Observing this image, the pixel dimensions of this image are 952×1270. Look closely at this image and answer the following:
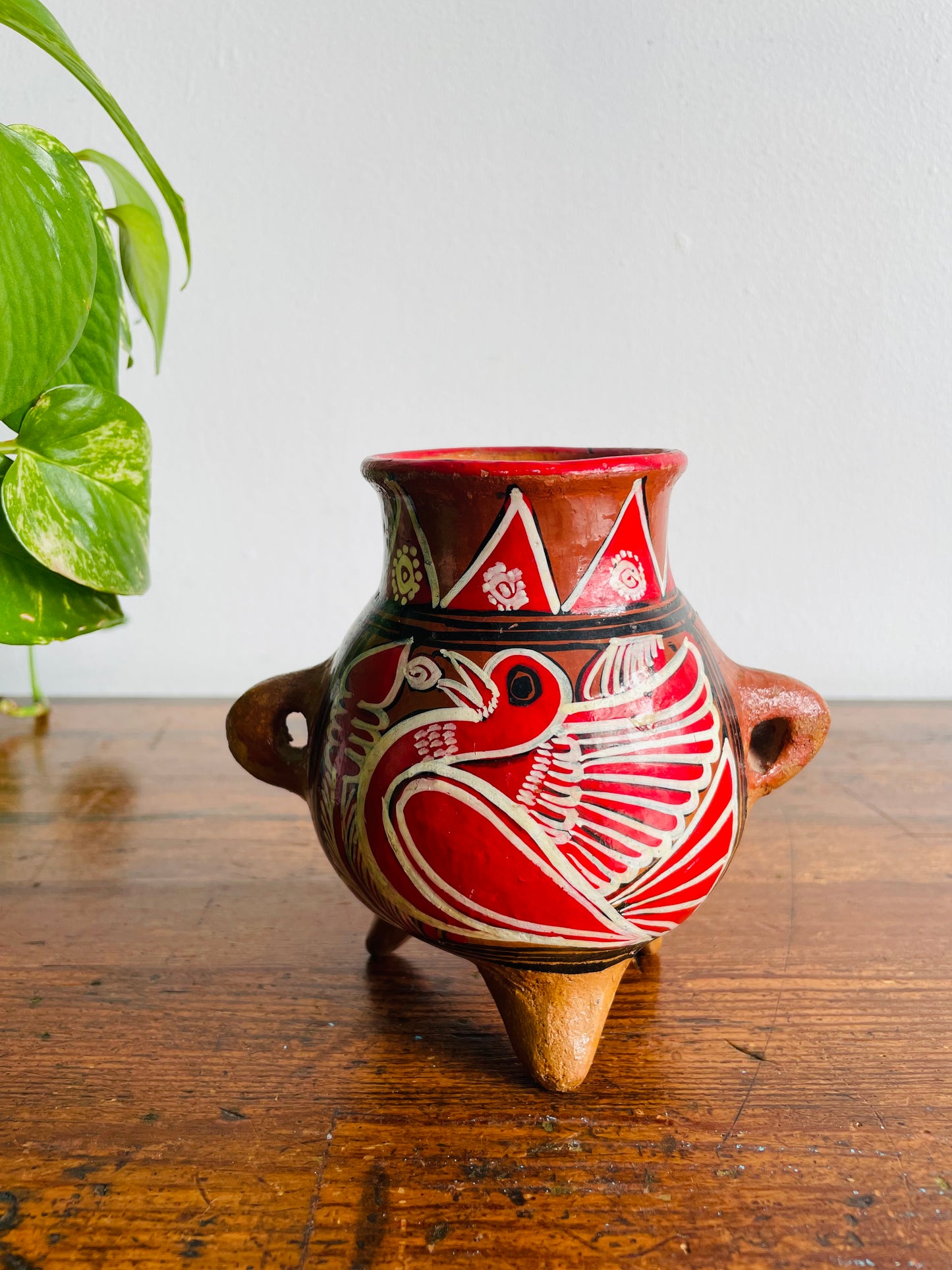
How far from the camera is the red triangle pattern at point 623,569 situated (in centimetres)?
51

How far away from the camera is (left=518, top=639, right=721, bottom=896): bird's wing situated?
0.48 meters

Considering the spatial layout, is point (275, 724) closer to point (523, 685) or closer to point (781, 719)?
point (523, 685)

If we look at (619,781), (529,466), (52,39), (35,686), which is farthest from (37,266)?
(35,686)

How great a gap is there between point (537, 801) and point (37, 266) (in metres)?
0.31

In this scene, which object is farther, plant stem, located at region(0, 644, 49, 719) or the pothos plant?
plant stem, located at region(0, 644, 49, 719)

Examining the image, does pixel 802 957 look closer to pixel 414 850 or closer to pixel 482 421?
pixel 414 850

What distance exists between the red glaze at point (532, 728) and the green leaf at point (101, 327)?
17 centimetres

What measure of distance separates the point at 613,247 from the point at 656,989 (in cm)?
78

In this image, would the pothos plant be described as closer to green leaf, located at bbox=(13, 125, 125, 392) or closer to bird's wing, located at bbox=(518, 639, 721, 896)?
green leaf, located at bbox=(13, 125, 125, 392)

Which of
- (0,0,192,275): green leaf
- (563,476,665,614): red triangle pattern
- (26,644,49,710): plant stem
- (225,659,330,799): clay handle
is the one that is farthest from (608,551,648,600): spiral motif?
(26,644,49,710): plant stem

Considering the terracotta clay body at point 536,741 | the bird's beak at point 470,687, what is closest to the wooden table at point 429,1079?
the terracotta clay body at point 536,741

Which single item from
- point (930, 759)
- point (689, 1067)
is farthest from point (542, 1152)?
point (930, 759)

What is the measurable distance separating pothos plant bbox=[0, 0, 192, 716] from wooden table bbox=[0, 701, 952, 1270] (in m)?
0.24

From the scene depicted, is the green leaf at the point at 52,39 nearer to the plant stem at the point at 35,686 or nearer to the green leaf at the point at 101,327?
the green leaf at the point at 101,327
